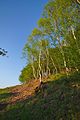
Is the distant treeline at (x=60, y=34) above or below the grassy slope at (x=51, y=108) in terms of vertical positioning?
above

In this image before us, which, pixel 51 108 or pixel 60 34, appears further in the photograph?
pixel 60 34

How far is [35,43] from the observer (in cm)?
5500

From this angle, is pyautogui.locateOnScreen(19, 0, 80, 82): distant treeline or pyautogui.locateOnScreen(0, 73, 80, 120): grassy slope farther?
pyautogui.locateOnScreen(19, 0, 80, 82): distant treeline

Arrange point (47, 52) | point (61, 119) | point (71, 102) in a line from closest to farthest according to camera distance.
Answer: point (61, 119) < point (71, 102) < point (47, 52)

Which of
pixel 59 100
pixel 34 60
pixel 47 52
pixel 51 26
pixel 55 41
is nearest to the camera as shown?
pixel 59 100

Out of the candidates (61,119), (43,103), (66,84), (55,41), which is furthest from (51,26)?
(61,119)

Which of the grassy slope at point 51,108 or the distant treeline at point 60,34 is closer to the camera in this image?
the grassy slope at point 51,108

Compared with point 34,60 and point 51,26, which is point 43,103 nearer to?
point 51,26

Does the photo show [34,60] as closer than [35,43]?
No

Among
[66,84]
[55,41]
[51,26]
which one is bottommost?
[66,84]

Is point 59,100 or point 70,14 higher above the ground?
point 70,14

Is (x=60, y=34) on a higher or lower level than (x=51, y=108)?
higher

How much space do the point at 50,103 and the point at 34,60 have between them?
42178 millimetres

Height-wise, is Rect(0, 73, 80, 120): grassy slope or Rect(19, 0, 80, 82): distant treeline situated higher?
Rect(19, 0, 80, 82): distant treeline
